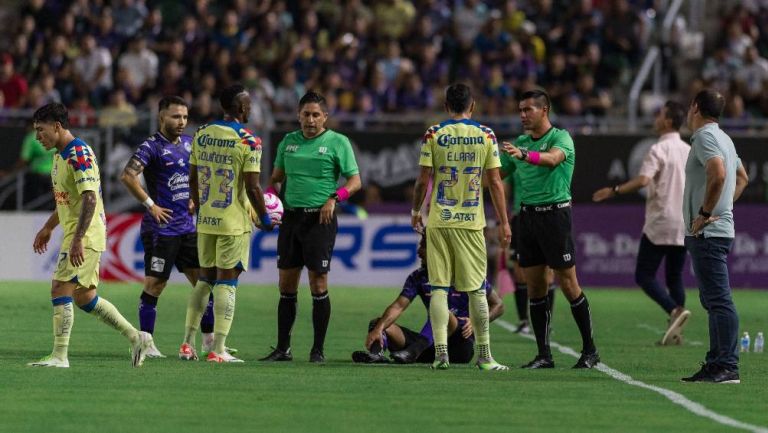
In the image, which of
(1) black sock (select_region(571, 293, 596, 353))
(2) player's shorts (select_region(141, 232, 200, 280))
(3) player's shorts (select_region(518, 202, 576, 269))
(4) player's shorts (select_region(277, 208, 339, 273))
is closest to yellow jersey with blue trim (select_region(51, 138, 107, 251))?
(2) player's shorts (select_region(141, 232, 200, 280))

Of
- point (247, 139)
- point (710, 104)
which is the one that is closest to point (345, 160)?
point (247, 139)

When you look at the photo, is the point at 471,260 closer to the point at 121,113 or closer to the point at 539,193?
the point at 539,193

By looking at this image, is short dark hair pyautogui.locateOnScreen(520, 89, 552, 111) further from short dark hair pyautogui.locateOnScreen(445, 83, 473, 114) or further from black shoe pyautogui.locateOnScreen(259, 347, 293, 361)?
black shoe pyautogui.locateOnScreen(259, 347, 293, 361)

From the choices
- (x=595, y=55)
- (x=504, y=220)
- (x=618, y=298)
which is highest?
(x=595, y=55)

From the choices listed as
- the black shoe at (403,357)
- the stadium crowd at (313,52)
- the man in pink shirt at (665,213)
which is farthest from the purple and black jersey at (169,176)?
the stadium crowd at (313,52)

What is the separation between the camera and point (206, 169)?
40.2ft

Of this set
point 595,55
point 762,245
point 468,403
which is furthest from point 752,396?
point 595,55

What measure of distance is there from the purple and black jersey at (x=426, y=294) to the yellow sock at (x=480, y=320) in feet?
2.46

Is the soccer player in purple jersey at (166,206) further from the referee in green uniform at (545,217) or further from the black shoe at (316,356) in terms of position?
the referee in green uniform at (545,217)

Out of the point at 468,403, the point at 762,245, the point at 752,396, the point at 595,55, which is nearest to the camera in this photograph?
the point at 468,403

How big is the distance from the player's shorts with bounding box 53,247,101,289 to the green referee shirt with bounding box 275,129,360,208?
1.97 metres

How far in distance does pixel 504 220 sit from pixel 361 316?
7.04 metres

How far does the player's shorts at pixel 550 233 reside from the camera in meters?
12.1

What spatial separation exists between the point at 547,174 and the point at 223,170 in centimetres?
264
